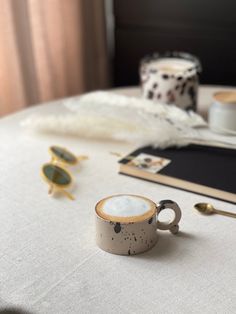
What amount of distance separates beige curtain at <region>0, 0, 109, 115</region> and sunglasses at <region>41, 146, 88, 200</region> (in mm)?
507

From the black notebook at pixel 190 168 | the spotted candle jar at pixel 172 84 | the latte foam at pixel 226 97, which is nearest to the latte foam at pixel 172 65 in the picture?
the spotted candle jar at pixel 172 84

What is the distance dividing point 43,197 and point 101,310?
0.29m

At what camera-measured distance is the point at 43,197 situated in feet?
2.78

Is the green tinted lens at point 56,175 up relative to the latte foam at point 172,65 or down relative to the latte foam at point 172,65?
down

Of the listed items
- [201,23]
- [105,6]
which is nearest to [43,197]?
[201,23]

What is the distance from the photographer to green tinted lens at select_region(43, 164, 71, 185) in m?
0.88

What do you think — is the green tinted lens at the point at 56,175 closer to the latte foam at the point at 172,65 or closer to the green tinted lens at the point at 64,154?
the green tinted lens at the point at 64,154

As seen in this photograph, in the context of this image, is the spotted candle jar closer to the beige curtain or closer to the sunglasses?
the sunglasses

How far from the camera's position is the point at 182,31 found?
161 centimetres

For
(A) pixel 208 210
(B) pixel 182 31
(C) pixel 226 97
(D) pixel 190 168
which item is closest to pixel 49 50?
(B) pixel 182 31

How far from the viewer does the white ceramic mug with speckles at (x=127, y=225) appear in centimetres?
68

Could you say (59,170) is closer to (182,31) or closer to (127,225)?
(127,225)

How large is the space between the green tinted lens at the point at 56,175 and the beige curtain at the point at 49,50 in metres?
0.58

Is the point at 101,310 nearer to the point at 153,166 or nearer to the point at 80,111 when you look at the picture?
the point at 153,166
